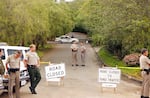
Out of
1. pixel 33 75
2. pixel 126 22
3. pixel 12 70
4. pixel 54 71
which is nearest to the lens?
pixel 12 70

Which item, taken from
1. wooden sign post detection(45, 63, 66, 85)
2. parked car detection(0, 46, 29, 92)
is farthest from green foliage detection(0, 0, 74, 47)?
parked car detection(0, 46, 29, 92)

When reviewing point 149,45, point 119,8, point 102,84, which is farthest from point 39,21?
point 102,84

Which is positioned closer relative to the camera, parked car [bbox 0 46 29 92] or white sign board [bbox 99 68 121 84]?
parked car [bbox 0 46 29 92]

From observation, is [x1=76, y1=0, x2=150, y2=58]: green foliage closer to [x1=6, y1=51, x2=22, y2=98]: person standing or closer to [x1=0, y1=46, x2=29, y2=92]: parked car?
[x1=0, y1=46, x2=29, y2=92]: parked car

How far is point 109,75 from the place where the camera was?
1623cm

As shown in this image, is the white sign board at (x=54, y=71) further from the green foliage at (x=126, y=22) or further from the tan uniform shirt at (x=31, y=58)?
the green foliage at (x=126, y=22)

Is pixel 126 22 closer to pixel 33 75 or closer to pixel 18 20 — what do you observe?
pixel 18 20

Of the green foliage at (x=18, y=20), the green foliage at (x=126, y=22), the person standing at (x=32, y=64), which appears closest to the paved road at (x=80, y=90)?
the person standing at (x=32, y=64)

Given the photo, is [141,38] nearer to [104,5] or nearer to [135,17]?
[135,17]

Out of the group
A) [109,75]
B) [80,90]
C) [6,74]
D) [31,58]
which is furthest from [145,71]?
[6,74]

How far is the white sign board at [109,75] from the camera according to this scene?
635 inches

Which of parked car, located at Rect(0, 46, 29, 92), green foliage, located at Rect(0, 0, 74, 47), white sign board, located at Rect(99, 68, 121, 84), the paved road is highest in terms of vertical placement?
green foliage, located at Rect(0, 0, 74, 47)

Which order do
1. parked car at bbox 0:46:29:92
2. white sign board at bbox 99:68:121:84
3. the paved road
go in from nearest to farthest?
parked car at bbox 0:46:29:92 < the paved road < white sign board at bbox 99:68:121:84

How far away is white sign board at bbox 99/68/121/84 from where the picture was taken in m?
16.1
